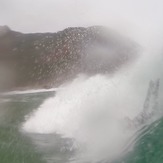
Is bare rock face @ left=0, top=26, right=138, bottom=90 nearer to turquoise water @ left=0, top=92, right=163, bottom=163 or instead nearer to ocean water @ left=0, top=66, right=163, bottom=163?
ocean water @ left=0, top=66, right=163, bottom=163

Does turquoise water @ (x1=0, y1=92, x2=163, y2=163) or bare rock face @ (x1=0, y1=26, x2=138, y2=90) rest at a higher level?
bare rock face @ (x1=0, y1=26, x2=138, y2=90)

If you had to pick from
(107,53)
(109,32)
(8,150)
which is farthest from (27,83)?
(8,150)

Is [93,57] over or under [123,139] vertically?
over

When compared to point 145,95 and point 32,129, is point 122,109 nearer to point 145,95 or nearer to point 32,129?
point 145,95

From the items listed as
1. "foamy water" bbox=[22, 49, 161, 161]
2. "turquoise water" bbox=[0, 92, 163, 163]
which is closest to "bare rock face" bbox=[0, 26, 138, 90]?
"foamy water" bbox=[22, 49, 161, 161]

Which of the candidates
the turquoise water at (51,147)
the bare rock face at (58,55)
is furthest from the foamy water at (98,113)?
the bare rock face at (58,55)

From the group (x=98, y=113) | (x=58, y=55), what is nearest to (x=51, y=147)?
(x=98, y=113)

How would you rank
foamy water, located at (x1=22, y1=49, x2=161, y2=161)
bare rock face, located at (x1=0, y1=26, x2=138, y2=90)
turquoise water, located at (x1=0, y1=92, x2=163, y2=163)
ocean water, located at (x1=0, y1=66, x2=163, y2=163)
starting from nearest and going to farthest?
1. turquoise water, located at (x1=0, y1=92, x2=163, y2=163)
2. ocean water, located at (x1=0, y1=66, x2=163, y2=163)
3. foamy water, located at (x1=22, y1=49, x2=161, y2=161)
4. bare rock face, located at (x1=0, y1=26, x2=138, y2=90)

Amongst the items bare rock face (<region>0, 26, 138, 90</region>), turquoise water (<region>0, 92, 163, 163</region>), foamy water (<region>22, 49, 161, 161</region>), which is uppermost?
bare rock face (<region>0, 26, 138, 90</region>)

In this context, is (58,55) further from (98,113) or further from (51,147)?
(51,147)

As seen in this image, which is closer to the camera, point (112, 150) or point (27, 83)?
point (112, 150)
